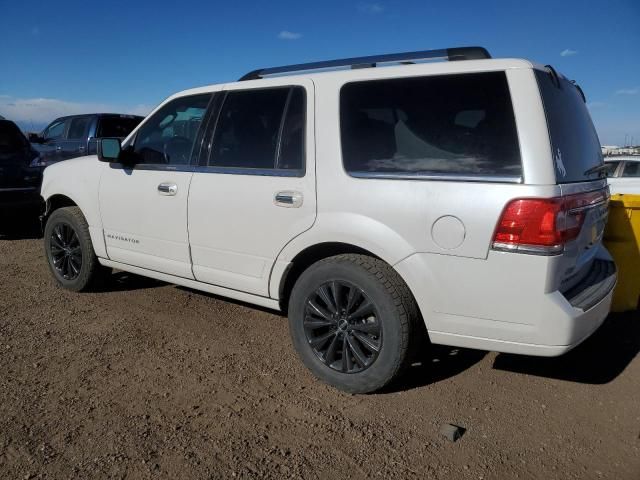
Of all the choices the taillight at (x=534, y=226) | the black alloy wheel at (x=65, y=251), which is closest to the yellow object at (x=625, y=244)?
the taillight at (x=534, y=226)

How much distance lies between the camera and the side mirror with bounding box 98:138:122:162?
424 cm

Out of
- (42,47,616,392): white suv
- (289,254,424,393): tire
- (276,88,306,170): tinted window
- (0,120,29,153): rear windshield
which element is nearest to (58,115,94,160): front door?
(0,120,29,153): rear windshield

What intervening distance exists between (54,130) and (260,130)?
9.76 m

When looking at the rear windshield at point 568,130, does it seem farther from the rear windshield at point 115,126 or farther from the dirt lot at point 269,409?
the rear windshield at point 115,126

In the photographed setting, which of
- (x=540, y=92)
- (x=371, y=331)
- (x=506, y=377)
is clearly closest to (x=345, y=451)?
(x=371, y=331)

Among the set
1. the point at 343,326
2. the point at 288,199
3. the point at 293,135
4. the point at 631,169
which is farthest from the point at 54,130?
the point at 631,169

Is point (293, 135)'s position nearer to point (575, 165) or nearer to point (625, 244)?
point (575, 165)

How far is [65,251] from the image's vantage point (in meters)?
5.02

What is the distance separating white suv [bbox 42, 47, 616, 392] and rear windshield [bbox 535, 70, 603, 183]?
16mm

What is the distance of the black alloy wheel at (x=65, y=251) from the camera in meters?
4.93

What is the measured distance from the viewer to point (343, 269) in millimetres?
3109

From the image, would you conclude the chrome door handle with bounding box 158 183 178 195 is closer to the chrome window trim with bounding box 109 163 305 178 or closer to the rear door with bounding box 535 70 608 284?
the chrome window trim with bounding box 109 163 305 178

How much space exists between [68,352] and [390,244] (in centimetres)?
245

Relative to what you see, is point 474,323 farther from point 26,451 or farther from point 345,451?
point 26,451
